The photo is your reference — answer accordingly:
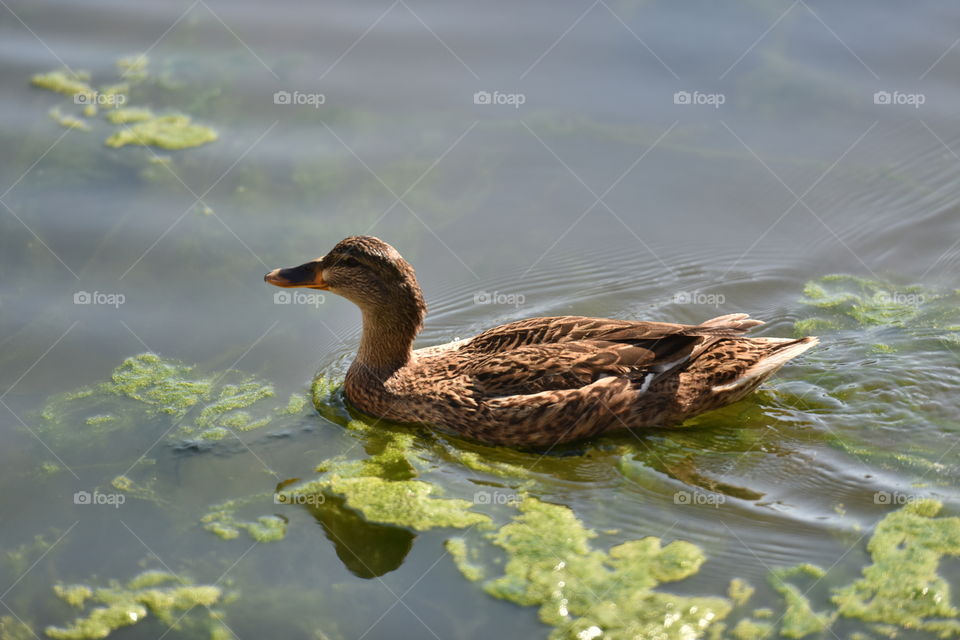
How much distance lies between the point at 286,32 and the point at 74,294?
3920 millimetres

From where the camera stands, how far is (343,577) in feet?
20.2

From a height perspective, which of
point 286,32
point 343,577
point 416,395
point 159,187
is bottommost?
point 343,577

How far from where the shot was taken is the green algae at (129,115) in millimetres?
9797

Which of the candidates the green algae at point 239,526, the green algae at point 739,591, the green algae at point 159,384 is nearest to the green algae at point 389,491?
the green algae at point 239,526

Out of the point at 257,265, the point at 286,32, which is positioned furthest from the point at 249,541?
the point at 286,32

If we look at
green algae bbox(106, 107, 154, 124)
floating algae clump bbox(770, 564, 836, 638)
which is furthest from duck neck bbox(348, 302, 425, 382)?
green algae bbox(106, 107, 154, 124)

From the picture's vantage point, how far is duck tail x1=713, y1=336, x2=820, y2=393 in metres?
7.54

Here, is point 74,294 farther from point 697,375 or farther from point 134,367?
point 697,375

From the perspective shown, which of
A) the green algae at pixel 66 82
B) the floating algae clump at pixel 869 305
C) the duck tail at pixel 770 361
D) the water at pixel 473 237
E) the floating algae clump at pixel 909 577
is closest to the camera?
the floating algae clump at pixel 909 577

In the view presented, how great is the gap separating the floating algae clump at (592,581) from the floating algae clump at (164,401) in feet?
6.74

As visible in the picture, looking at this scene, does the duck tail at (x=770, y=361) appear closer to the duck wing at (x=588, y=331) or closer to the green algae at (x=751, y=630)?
the duck wing at (x=588, y=331)

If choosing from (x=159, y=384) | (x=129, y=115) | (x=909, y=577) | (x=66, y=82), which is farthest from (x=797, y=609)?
(x=66, y=82)

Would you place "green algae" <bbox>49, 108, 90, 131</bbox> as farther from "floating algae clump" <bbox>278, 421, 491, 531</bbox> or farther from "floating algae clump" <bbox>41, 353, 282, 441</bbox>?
"floating algae clump" <bbox>278, 421, 491, 531</bbox>

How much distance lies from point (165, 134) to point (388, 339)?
345cm
